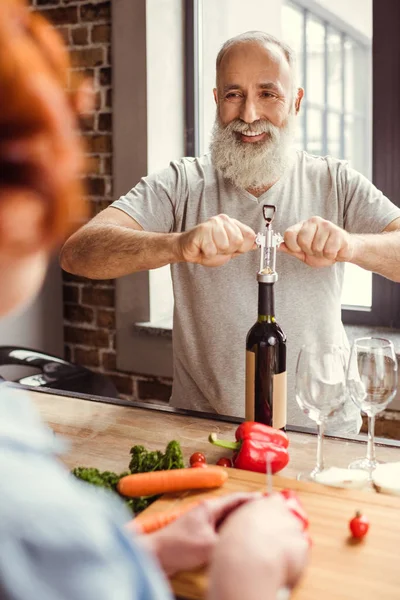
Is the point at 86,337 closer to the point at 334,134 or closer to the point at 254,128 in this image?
the point at 334,134

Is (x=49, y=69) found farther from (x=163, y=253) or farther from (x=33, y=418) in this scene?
(x=163, y=253)

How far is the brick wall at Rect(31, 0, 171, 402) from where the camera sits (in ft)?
9.71

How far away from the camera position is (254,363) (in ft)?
4.30

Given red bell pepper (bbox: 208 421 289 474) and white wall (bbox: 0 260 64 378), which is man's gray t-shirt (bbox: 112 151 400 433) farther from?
white wall (bbox: 0 260 64 378)

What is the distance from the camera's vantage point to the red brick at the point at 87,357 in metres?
3.19

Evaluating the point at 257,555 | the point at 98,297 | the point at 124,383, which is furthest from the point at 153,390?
the point at 257,555

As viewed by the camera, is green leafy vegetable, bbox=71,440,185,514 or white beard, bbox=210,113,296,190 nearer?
green leafy vegetable, bbox=71,440,185,514

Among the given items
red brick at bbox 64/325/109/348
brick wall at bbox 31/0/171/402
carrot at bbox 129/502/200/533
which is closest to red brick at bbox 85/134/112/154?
brick wall at bbox 31/0/171/402

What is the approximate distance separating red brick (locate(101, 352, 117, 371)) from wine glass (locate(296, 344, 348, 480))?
2011 millimetres

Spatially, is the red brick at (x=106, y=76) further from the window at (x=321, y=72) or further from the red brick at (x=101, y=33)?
the window at (x=321, y=72)

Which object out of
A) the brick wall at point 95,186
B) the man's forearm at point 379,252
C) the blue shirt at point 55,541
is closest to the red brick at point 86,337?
the brick wall at point 95,186

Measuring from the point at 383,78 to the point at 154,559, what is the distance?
2338 millimetres

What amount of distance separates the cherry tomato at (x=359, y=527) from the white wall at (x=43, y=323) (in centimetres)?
229

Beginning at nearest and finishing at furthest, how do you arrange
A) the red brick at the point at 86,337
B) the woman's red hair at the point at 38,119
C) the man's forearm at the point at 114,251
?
1. the woman's red hair at the point at 38,119
2. the man's forearm at the point at 114,251
3. the red brick at the point at 86,337
